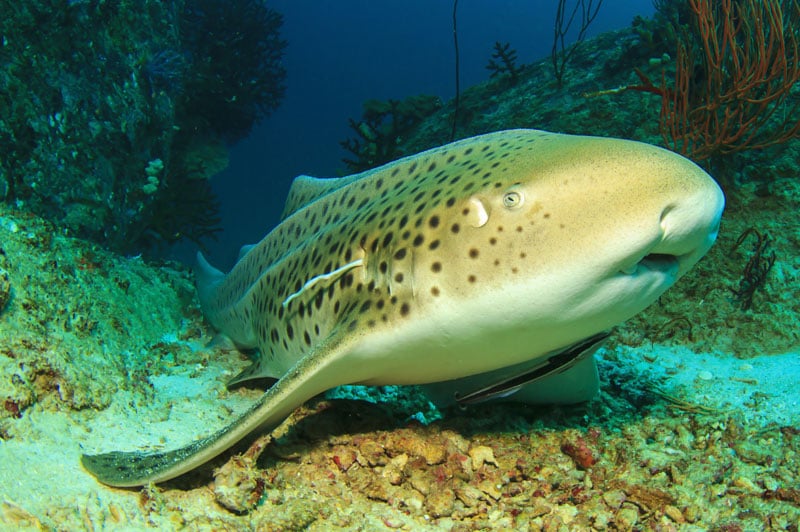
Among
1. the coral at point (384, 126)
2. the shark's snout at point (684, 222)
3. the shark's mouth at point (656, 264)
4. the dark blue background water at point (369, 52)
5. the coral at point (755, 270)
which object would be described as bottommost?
the coral at point (755, 270)

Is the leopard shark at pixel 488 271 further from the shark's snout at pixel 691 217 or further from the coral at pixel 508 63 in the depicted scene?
the coral at pixel 508 63

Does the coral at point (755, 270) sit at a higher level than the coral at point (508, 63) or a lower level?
lower

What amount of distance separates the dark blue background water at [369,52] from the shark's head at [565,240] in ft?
262

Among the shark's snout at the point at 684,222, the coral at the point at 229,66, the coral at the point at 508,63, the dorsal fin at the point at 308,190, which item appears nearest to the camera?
the shark's snout at the point at 684,222

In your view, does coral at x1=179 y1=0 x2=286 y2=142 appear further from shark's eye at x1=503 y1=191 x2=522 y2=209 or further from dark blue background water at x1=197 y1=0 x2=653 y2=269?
dark blue background water at x1=197 y1=0 x2=653 y2=269

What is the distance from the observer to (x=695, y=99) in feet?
21.5

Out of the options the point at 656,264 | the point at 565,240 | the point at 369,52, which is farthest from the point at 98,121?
the point at 369,52

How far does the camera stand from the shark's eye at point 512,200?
2.21m

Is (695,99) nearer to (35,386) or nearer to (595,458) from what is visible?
(595,458)

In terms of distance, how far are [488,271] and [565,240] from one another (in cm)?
37

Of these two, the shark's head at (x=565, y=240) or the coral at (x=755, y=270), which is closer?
the shark's head at (x=565, y=240)

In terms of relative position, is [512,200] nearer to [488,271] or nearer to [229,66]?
[488,271]

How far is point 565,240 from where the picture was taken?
198 centimetres

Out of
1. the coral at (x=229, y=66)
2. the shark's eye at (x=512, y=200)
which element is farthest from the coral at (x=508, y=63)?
the shark's eye at (x=512, y=200)
